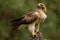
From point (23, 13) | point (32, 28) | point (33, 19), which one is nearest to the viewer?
point (32, 28)

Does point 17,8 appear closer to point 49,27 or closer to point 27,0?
point 27,0

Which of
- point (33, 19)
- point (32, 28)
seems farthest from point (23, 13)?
point (32, 28)

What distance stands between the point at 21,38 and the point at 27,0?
53.3 inches

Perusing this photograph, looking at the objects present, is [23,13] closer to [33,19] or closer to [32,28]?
[33,19]

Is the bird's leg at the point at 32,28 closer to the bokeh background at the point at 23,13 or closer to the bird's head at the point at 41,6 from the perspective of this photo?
the bird's head at the point at 41,6

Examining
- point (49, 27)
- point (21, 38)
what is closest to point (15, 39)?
point (21, 38)

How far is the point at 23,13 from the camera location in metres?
13.0

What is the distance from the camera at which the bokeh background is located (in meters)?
13.3

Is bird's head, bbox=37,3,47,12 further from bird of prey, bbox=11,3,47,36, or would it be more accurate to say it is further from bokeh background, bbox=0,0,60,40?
bokeh background, bbox=0,0,60,40

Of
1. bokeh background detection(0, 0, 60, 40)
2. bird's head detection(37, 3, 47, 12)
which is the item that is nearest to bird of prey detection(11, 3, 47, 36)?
bird's head detection(37, 3, 47, 12)

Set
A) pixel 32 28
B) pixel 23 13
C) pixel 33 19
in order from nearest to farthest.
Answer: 1. pixel 32 28
2. pixel 33 19
3. pixel 23 13

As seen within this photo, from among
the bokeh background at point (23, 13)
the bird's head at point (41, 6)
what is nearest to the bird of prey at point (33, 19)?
the bird's head at point (41, 6)

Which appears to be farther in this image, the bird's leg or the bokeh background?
the bokeh background

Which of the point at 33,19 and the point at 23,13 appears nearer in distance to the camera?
the point at 33,19
